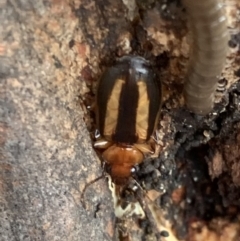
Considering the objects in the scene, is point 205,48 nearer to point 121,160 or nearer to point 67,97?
point 67,97

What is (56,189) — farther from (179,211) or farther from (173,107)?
(179,211)

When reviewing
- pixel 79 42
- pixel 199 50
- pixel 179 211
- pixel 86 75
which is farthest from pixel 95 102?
pixel 179 211

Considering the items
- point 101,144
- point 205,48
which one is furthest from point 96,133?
point 205,48

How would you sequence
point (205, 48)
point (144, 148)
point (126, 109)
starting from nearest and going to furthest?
point (205, 48)
point (126, 109)
point (144, 148)

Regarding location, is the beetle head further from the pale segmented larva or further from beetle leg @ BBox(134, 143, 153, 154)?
the pale segmented larva

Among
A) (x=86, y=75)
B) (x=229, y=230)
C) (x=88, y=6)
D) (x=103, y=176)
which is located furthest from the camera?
(x=229, y=230)

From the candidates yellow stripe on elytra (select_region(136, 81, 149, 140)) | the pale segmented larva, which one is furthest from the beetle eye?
the pale segmented larva

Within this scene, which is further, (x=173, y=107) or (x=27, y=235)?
(x=173, y=107)
